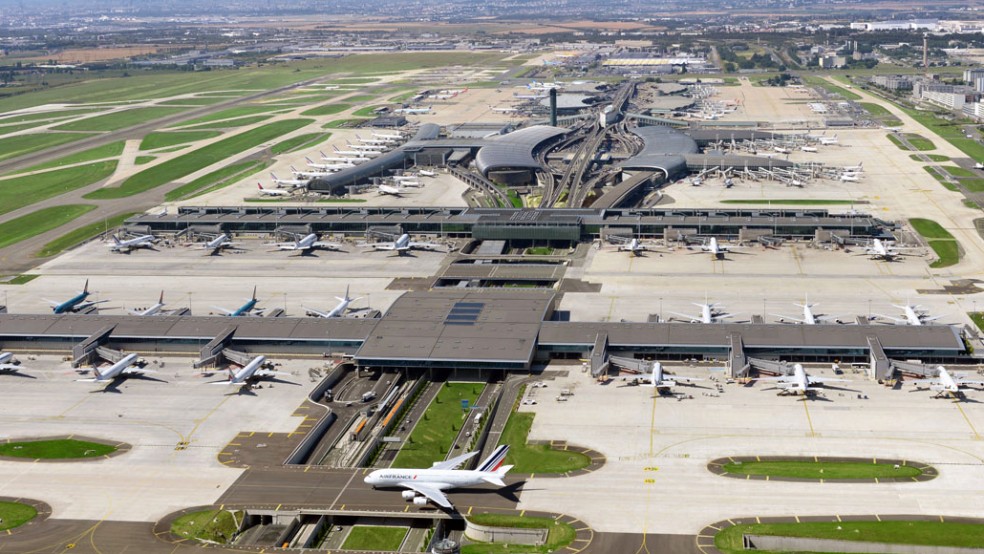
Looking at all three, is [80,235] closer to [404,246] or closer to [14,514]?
[404,246]

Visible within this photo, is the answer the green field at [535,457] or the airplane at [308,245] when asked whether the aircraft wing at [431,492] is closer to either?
the green field at [535,457]

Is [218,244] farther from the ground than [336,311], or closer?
closer

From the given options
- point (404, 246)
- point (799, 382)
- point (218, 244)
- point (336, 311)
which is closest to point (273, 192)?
point (218, 244)

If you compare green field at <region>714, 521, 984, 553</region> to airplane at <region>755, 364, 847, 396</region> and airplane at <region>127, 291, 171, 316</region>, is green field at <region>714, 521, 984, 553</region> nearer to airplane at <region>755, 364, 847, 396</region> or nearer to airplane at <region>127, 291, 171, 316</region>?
airplane at <region>755, 364, 847, 396</region>

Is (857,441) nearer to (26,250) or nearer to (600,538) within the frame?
(600,538)

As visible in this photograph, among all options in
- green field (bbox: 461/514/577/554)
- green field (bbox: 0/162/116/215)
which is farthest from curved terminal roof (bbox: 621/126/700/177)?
green field (bbox: 461/514/577/554)

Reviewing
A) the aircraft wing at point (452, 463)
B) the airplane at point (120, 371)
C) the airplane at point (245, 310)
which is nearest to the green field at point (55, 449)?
the airplane at point (120, 371)

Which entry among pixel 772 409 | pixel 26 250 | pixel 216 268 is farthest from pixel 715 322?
pixel 26 250
